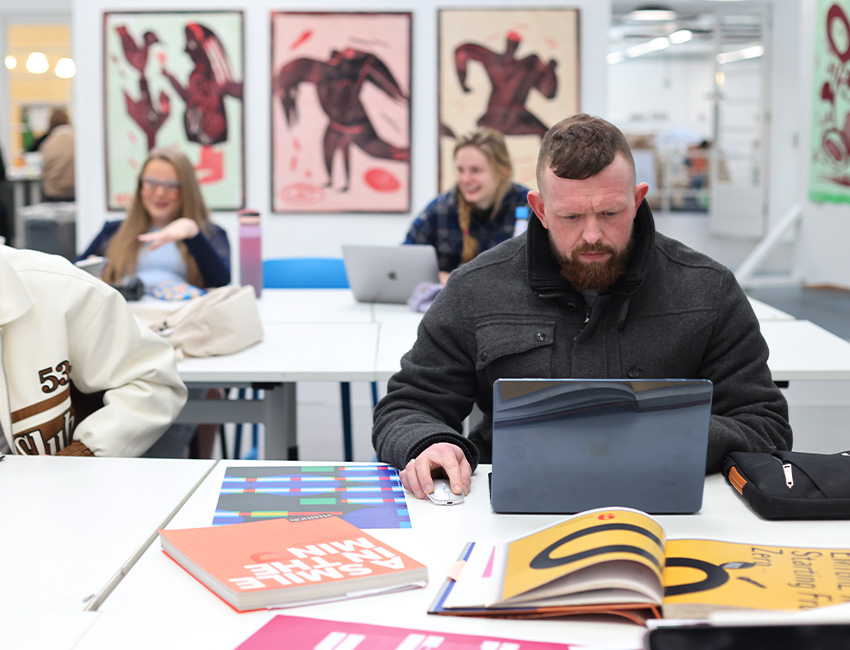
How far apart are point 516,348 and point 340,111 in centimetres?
446

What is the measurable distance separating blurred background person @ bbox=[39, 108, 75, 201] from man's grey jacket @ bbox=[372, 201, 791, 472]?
26.4ft

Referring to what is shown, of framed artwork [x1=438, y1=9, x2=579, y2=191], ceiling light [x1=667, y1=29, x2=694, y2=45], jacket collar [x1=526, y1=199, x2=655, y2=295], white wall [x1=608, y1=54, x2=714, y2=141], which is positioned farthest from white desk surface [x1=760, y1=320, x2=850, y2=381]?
ceiling light [x1=667, y1=29, x2=694, y2=45]

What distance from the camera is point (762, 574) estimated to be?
41.1 inches

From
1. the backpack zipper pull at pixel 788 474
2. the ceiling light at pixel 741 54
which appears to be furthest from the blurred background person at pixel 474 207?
the ceiling light at pixel 741 54

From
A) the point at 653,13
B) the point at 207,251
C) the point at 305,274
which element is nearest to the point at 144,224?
the point at 207,251

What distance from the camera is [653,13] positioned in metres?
9.51

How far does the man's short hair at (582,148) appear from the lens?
4.93 ft

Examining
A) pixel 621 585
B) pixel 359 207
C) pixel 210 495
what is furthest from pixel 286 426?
pixel 359 207

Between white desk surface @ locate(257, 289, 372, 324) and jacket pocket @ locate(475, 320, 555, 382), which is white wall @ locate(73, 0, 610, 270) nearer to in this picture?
white desk surface @ locate(257, 289, 372, 324)

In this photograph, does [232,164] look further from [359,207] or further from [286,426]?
[286,426]

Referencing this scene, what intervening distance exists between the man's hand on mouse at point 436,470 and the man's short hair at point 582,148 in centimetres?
49

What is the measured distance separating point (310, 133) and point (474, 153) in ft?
8.08

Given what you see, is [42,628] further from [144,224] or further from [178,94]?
[178,94]

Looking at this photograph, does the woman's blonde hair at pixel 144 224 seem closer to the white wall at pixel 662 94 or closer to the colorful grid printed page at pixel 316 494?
the colorful grid printed page at pixel 316 494
